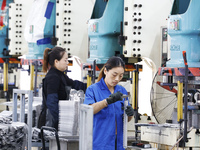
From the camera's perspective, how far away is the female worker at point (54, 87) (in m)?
7.21

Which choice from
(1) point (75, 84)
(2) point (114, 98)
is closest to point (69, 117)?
(1) point (75, 84)

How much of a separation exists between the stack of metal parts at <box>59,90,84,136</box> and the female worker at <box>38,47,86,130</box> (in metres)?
0.06

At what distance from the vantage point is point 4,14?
55.3ft

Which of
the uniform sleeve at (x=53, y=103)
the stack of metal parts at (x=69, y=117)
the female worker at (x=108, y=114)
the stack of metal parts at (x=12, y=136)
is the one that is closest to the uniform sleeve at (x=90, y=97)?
the female worker at (x=108, y=114)

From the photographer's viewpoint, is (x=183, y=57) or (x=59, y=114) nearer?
(x=59, y=114)

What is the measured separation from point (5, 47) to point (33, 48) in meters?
2.72

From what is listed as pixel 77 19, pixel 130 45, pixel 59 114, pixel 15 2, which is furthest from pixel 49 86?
pixel 15 2

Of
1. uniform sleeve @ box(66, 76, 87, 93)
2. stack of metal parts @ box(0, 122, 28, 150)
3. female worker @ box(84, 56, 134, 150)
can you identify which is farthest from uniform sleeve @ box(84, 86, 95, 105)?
uniform sleeve @ box(66, 76, 87, 93)

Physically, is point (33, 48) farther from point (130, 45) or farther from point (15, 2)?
point (130, 45)

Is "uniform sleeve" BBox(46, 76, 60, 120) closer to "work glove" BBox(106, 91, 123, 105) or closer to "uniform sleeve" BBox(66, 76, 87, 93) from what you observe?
"uniform sleeve" BBox(66, 76, 87, 93)

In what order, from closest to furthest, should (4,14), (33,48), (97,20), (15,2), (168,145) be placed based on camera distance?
(168,145) → (97,20) → (33,48) → (15,2) → (4,14)

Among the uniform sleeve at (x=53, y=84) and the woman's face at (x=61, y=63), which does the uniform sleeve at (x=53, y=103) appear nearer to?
the uniform sleeve at (x=53, y=84)

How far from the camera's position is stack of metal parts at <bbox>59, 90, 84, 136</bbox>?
7152 millimetres

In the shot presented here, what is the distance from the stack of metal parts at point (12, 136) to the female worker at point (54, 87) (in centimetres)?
108
